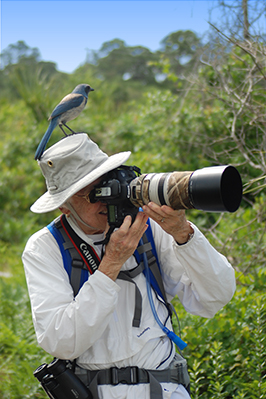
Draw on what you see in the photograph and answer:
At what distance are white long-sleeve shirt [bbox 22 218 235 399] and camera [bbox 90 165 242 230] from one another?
0.71ft

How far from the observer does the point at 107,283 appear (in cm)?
157

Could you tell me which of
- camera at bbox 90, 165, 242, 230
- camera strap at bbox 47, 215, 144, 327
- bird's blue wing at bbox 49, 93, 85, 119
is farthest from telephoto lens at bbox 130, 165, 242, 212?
bird's blue wing at bbox 49, 93, 85, 119

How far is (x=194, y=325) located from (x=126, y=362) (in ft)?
3.79

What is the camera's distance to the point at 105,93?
1080 cm

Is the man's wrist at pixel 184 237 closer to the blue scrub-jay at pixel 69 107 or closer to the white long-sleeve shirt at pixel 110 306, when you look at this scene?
the white long-sleeve shirt at pixel 110 306

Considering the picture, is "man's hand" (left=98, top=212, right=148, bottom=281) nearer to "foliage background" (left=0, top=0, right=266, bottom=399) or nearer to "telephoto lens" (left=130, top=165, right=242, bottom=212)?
"telephoto lens" (left=130, top=165, right=242, bottom=212)

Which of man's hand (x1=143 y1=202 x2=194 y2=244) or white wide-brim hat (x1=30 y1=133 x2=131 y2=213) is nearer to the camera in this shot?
man's hand (x1=143 y1=202 x2=194 y2=244)

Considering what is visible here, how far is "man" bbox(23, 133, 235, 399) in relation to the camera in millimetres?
1546

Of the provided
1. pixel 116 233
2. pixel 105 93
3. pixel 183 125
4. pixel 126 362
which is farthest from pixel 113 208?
pixel 105 93

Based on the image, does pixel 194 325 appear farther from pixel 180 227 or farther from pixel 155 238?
pixel 180 227

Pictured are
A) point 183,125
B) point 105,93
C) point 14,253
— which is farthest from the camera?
point 105,93

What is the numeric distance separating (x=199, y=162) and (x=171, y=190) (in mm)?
3523

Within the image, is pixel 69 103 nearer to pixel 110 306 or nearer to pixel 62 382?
pixel 110 306

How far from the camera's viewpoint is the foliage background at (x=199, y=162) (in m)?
2.48
